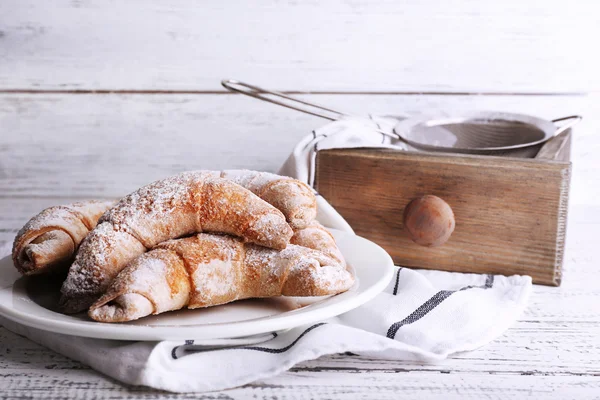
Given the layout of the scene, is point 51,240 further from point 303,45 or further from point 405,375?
point 303,45

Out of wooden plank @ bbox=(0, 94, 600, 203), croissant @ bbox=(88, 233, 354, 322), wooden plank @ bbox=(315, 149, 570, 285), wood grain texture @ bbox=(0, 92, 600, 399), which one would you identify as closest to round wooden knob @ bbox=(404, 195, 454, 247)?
wooden plank @ bbox=(315, 149, 570, 285)

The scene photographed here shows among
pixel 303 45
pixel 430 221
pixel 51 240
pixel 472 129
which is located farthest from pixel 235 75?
pixel 51 240

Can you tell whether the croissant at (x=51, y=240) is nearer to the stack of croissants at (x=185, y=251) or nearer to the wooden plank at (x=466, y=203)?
the stack of croissants at (x=185, y=251)

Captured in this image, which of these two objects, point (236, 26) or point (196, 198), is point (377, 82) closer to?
point (236, 26)

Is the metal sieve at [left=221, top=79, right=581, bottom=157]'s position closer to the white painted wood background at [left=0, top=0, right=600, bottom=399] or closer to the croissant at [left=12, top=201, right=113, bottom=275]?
the white painted wood background at [left=0, top=0, right=600, bottom=399]

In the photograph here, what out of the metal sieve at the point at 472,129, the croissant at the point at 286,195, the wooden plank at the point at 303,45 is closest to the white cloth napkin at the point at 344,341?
the croissant at the point at 286,195

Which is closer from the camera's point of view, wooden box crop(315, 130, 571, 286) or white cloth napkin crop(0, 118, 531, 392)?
white cloth napkin crop(0, 118, 531, 392)
